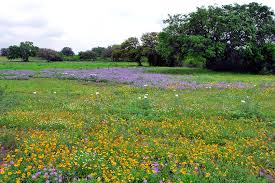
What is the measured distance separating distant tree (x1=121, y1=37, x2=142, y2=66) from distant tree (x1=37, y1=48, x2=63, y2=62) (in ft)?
116

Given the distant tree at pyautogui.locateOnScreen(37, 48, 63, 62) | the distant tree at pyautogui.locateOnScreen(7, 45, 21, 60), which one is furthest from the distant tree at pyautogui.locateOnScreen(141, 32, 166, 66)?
the distant tree at pyautogui.locateOnScreen(7, 45, 21, 60)

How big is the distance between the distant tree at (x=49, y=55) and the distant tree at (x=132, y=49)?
3548 cm

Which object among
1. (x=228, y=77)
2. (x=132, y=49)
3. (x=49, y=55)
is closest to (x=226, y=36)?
(x=228, y=77)

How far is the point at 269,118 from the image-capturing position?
1348cm

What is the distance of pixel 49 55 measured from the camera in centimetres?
10194

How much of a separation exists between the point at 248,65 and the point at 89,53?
69323 mm

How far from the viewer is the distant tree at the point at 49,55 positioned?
102m

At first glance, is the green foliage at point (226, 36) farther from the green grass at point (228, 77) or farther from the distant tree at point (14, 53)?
the distant tree at point (14, 53)

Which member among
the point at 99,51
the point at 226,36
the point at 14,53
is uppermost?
the point at 226,36

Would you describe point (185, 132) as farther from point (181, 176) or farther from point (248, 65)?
point (248, 65)

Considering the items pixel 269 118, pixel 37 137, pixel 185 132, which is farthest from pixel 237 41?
pixel 37 137

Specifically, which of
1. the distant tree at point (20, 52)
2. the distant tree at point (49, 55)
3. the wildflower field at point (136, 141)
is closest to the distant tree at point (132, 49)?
the distant tree at point (49, 55)

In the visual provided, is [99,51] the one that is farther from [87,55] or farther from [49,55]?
[49,55]

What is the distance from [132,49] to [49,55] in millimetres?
40948
